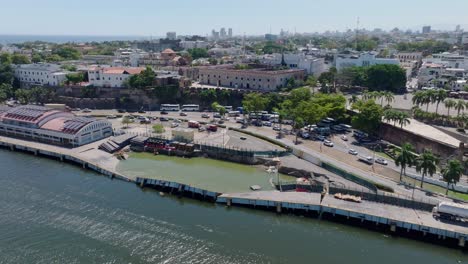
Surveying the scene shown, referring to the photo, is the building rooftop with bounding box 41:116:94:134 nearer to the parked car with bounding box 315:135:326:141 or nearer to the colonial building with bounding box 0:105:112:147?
the colonial building with bounding box 0:105:112:147

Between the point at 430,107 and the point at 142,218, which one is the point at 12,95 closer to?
the point at 142,218

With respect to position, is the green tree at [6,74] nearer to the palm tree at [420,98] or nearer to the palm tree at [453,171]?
the palm tree at [420,98]

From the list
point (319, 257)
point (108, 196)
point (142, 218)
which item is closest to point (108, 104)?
point (108, 196)

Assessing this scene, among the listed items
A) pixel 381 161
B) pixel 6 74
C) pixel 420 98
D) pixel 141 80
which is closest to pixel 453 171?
pixel 381 161

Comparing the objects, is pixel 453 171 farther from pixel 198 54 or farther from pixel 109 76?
pixel 198 54

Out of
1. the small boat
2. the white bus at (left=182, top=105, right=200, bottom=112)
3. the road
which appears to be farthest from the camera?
the white bus at (left=182, top=105, right=200, bottom=112)

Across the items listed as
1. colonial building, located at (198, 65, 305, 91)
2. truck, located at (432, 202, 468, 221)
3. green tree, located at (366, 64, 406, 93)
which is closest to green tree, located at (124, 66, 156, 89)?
colonial building, located at (198, 65, 305, 91)
